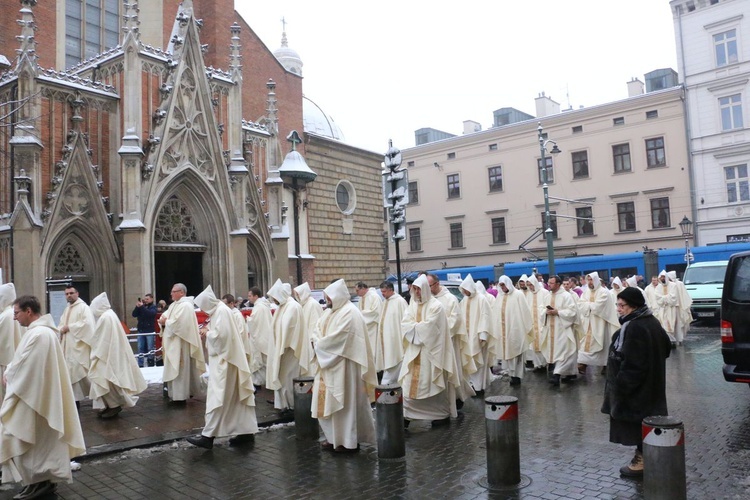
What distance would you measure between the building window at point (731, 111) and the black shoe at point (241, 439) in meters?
34.6

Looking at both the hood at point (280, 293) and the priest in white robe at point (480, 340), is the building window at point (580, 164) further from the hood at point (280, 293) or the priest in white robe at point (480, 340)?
the hood at point (280, 293)

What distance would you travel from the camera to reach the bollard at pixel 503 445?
19.3 ft

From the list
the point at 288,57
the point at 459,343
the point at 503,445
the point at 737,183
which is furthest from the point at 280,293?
the point at 737,183

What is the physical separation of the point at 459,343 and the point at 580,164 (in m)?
33.3

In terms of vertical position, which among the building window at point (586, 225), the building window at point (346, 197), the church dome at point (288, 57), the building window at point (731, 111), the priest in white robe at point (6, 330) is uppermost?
the church dome at point (288, 57)

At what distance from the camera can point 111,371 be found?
9727 millimetres

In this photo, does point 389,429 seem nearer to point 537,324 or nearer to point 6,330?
point 6,330

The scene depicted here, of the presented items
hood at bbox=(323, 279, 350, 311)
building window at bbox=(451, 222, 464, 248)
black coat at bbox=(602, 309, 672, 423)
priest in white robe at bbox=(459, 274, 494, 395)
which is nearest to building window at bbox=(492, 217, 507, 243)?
building window at bbox=(451, 222, 464, 248)

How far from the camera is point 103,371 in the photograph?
31.8ft

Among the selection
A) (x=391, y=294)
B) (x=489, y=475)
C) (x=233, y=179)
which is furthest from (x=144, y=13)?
(x=489, y=475)

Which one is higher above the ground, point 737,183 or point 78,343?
point 737,183

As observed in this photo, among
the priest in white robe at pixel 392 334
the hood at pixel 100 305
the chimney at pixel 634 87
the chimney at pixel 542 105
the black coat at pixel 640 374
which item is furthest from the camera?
the chimney at pixel 542 105

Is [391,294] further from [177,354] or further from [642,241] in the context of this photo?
[642,241]

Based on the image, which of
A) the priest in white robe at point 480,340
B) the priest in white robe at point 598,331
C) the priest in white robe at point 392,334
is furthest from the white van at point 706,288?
the priest in white robe at point 392,334
